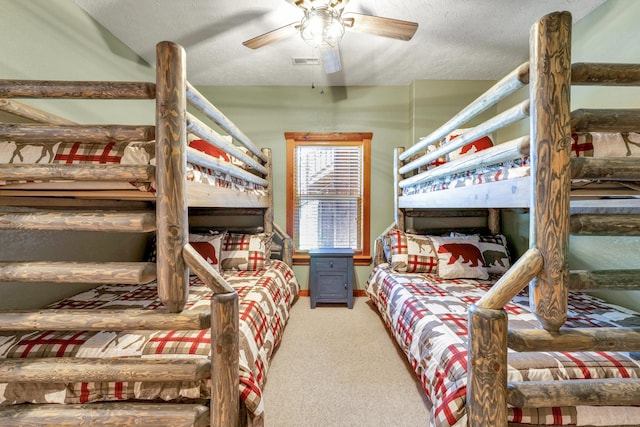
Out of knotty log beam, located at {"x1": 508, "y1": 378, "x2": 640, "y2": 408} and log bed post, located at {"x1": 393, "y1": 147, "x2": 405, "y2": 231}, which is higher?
log bed post, located at {"x1": 393, "y1": 147, "x2": 405, "y2": 231}

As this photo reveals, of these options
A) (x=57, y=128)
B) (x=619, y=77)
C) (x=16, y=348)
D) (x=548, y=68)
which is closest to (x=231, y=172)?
(x=57, y=128)

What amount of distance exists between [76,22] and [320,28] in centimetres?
185

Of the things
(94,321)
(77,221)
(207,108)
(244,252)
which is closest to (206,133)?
(207,108)

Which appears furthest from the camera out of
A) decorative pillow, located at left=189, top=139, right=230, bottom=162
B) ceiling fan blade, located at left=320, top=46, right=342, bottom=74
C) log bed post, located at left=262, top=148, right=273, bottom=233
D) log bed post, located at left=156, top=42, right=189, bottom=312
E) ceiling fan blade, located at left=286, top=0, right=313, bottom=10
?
log bed post, located at left=262, top=148, right=273, bottom=233

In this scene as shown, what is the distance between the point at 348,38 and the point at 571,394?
272cm

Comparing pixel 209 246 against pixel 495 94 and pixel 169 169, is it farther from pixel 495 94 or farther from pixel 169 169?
pixel 495 94

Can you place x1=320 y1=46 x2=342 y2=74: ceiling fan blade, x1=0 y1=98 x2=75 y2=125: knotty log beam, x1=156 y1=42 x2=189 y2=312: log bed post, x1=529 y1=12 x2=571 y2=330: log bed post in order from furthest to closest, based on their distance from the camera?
x1=320 y1=46 x2=342 y2=74: ceiling fan blade → x1=0 y1=98 x2=75 y2=125: knotty log beam → x1=156 y1=42 x2=189 y2=312: log bed post → x1=529 y1=12 x2=571 y2=330: log bed post

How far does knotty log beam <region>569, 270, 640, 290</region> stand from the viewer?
0.98 meters

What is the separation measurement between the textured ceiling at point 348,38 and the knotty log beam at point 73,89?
1.42 m

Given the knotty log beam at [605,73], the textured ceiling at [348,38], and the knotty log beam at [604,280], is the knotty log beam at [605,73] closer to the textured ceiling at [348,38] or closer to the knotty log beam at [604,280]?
the knotty log beam at [604,280]

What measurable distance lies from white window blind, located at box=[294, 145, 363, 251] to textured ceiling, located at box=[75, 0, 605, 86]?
843 mm

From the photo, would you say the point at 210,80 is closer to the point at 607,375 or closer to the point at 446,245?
the point at 446,245

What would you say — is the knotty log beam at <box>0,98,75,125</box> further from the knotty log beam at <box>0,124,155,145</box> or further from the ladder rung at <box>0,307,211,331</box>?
the ladder rung at <box>0,307,211,331</box>

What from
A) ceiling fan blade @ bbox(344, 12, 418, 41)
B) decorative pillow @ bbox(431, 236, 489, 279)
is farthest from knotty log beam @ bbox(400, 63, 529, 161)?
decorative pillow @ bbox(431, 236, 489, 279)
